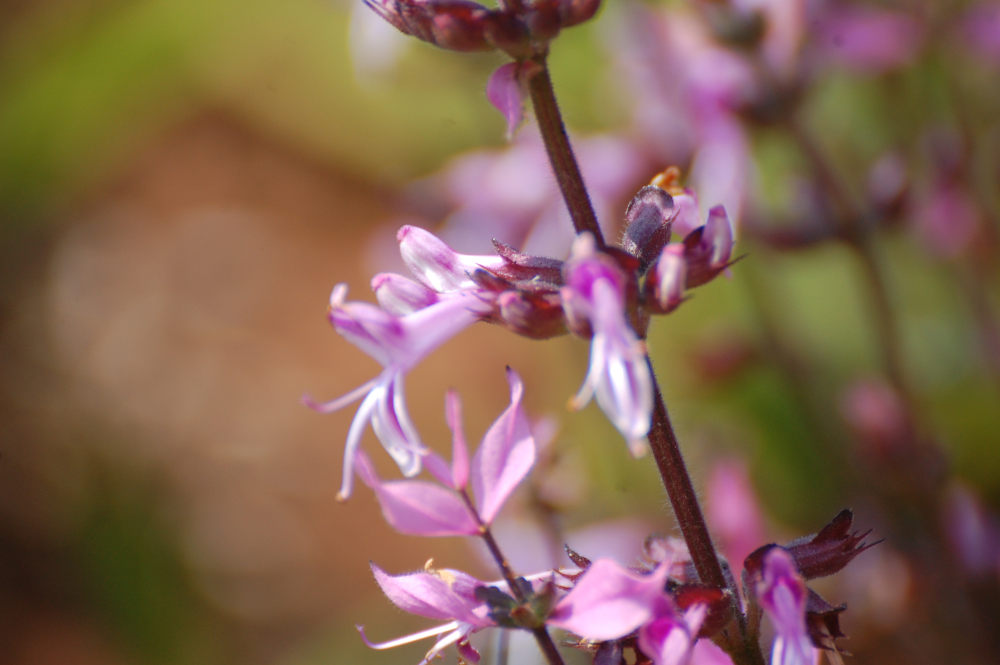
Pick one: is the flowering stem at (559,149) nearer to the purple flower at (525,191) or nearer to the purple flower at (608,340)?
the purple flower at (608,340)

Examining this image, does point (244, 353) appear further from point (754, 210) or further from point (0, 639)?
point (754, 210)

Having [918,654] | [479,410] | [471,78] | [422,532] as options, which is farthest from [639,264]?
[479,410]

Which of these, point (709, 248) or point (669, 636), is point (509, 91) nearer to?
point (709, 248)

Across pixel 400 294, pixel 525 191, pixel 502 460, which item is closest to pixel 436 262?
pixel 400 294

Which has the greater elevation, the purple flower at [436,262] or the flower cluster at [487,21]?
the flower cluster at [487,21]

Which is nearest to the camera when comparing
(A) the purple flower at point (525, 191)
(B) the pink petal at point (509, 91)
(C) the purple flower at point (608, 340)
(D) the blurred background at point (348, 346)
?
(C) the purple flower at point (608, 340)

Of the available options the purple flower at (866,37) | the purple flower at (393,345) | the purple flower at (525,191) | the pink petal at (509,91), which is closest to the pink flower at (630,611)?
the purple flower at (393,345)
